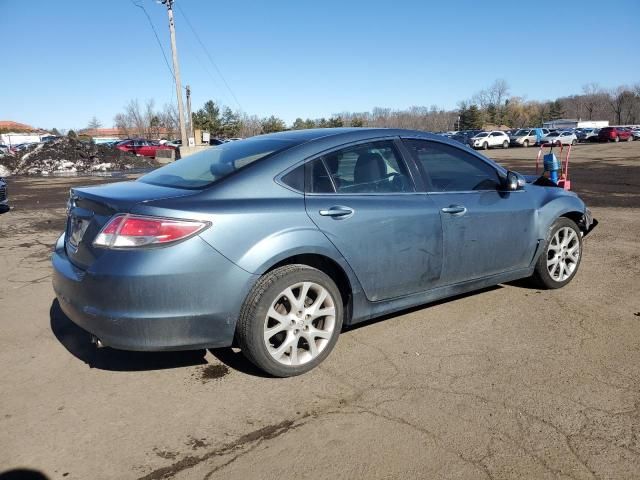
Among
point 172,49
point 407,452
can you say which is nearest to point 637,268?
point 407,452

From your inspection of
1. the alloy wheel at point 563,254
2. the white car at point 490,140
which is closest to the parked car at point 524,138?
the white car at point 490,140

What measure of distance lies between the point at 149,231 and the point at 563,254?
3943mm

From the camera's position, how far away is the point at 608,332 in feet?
13.1

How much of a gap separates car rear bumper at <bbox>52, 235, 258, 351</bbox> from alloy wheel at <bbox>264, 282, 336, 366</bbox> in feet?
0.92

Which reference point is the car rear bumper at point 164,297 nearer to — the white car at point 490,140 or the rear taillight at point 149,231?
the rear taillight at point 149,231

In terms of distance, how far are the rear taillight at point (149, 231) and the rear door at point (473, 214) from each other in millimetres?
1945

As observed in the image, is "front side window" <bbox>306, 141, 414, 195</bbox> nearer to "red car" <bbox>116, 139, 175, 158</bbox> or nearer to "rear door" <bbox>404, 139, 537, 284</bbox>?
"rear door" <bbox>404, 139, 537, 284</bbox>

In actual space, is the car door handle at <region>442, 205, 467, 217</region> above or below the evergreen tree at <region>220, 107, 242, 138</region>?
below

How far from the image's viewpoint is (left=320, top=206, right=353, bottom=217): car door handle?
11.2 ft

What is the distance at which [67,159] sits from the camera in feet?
95.5

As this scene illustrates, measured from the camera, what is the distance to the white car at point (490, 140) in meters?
45.7

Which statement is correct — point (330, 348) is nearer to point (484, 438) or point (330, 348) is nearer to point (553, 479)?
point (484, 438)

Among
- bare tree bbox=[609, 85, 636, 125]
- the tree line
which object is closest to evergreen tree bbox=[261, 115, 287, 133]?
the tree line

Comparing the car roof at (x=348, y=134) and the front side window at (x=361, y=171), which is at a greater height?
the car roof at (x=348, y=134)
